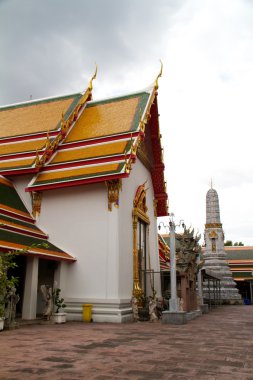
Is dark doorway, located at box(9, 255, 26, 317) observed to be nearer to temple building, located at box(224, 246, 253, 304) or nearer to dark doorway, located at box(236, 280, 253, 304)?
temple building, located at box(224, 246, 253, 304)

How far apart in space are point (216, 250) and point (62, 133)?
68.5 ft

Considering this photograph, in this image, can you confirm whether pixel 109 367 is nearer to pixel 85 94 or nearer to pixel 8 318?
pixel 8 318

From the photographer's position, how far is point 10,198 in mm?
13570

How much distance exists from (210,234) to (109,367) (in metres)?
28.1

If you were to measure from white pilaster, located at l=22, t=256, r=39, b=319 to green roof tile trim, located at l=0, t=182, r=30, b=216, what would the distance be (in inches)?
95.2

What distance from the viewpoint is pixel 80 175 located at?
1327 centimetres

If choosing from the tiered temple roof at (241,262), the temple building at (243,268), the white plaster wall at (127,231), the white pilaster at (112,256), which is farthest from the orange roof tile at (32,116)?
the tiered temple roof at (241,262)

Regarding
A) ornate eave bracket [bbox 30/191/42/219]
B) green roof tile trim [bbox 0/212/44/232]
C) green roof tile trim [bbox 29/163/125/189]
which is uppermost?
green roof tile trim [bbox 29/163/125/189]

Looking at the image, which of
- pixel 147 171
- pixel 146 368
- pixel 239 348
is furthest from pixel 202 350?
pixel 147 171

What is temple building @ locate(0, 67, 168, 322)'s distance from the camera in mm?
12312

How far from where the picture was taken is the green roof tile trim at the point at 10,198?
1316 centimetres

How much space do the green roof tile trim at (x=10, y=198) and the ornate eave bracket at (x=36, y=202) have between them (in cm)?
Result: 30

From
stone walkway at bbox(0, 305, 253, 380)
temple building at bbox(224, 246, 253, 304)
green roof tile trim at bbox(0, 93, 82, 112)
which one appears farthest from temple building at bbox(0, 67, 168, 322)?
temple building at bbox(224, 246, 253, 304)

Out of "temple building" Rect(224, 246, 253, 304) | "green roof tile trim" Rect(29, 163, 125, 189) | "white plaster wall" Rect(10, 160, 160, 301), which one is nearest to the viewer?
"white plaster wall" Rect(10, 160, 160, 301)
